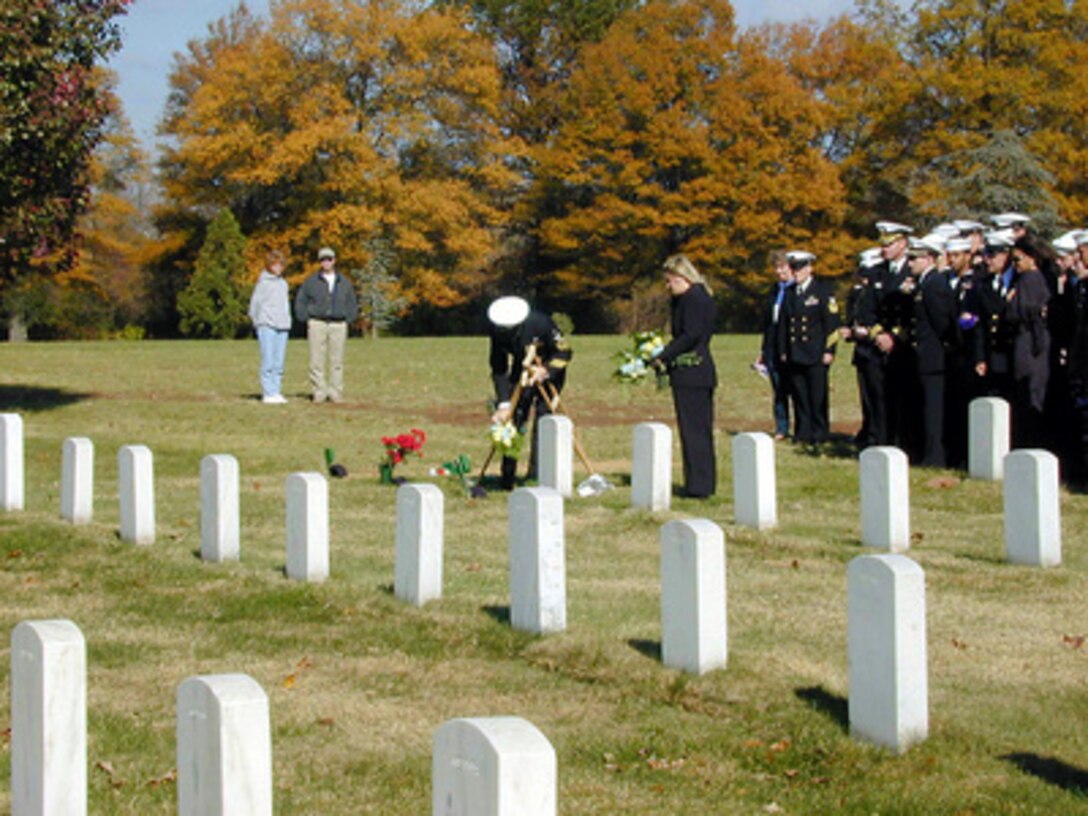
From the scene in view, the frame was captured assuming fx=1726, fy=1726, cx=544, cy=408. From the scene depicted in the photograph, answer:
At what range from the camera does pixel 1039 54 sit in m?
55.0

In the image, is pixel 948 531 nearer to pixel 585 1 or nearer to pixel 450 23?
pixel 450 23

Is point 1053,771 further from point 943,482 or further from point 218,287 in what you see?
point 218,287

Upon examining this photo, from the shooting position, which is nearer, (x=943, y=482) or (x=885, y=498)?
(x=885, y=498)

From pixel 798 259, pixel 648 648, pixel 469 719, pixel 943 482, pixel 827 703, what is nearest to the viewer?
pixel 469 719

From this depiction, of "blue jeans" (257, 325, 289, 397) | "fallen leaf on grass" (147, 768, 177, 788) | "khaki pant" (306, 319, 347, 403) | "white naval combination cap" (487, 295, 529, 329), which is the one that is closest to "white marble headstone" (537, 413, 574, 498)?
"white naval combination cap" (487, 295, 529, 329)

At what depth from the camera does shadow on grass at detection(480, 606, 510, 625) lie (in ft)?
34.3

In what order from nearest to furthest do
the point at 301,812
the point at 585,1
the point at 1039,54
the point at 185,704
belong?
the point at 185,704
the point at 301,812
the point at 1039,54
the point at 585,1

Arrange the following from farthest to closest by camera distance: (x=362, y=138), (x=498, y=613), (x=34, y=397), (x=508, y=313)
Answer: (x=362, y=138)
(x=34, y=397)
(x=508, y=313)
(x=498, y=613)

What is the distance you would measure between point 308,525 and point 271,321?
14139 millimetres

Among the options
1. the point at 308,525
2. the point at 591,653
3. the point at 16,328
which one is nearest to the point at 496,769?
the point at 591,653

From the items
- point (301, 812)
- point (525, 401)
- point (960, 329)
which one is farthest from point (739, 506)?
point (301, 812)

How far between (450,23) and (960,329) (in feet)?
156

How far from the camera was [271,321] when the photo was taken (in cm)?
2553

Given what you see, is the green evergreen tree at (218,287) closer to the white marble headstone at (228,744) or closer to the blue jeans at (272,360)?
the blue jeans at (272,360)
